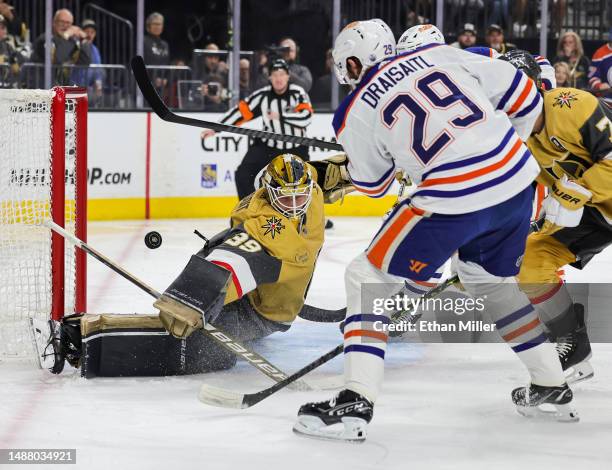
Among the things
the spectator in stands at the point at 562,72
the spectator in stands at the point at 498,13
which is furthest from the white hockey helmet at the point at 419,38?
the spectator in stands at the point at 498,13

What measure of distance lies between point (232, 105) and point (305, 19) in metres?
1.39

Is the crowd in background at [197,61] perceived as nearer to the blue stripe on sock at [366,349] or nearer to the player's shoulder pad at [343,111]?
the player's shoulder pad at [343,111]

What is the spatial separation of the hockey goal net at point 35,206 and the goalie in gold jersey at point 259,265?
1.63ft

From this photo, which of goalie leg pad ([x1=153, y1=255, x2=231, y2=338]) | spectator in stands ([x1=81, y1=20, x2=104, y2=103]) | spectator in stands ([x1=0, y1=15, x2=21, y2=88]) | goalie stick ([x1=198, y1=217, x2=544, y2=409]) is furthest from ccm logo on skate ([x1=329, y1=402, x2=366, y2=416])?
spectator in stands ([x1=81, y1=20, x2=104, y2=103])

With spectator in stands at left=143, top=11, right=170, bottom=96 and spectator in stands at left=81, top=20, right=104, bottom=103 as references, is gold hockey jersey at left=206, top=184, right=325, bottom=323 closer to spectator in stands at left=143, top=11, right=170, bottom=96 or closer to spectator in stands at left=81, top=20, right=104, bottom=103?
spectator in stands at left=81, top=20, right=104, bottom=103

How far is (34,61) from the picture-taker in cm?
736

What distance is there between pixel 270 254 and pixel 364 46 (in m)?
0.85

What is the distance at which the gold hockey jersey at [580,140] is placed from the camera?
3.11 m

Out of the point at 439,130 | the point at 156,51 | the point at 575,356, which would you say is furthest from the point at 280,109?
the point at 439,130

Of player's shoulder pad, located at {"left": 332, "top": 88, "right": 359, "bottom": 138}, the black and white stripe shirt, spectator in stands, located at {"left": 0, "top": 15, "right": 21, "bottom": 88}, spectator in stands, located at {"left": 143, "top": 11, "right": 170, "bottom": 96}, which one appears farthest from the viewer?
spectator in stands, located at {"left": 143, "top": 11, "right": 170, "bottom": 96}

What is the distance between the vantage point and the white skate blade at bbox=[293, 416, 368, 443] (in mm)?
2656

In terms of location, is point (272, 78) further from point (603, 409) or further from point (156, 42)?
point (603, 409)

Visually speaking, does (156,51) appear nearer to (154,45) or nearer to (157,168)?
(154,45)

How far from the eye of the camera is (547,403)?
2904 mm
